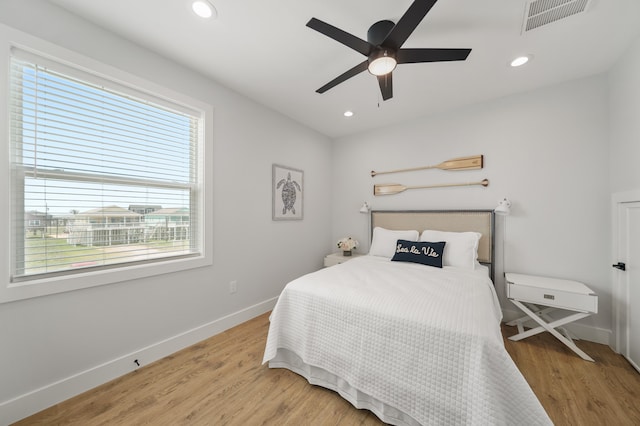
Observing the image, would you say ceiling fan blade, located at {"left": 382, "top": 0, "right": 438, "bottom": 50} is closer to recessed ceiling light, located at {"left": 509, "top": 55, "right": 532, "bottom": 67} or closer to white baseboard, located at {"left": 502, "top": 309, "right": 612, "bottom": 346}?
recessed ceiling light, located at {"left": 509, "top": 55, "right": 532, "bottom": 67}

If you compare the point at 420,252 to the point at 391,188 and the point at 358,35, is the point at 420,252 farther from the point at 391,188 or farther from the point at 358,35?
the point at 358,35

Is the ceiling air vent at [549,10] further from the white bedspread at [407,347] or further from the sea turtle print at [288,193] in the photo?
the sea turtle print at [288,193]

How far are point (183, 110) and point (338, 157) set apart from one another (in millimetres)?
2415

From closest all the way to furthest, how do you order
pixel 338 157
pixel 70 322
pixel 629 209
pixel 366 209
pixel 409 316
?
1. pixel 409 316
2. pixel 70 322
3. pixel 629 209
4. pixel 366 209
5. pixel 338 157

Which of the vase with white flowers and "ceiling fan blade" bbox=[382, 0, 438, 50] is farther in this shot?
the vase with white flowers

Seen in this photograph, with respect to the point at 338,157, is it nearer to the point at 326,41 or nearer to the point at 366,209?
the point at 366,209

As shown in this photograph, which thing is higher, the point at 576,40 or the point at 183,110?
the point at 576,40

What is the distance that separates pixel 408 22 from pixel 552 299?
250 centimetres

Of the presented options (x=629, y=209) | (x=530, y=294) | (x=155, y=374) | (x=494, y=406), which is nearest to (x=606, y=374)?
(x=530, y=294)

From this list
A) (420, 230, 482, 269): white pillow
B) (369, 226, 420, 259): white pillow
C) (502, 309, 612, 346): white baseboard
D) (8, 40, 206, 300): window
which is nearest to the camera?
(8, 40, 206, 300): window

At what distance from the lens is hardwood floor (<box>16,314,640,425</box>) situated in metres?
1.38

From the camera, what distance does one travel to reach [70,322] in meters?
1.54

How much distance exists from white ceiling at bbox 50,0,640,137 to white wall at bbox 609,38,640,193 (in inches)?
5.4

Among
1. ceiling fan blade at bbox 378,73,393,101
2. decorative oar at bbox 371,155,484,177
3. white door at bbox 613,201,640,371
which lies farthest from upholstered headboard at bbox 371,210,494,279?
ceiling fan blade at bbox 378,73,393,101
